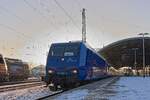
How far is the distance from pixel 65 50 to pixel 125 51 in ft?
308

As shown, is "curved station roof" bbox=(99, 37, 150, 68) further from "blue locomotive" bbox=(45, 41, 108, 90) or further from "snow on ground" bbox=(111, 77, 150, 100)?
"blue locomotive" bbox=(45, 41, 108, 90)

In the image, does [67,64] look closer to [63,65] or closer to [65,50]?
[63,65]

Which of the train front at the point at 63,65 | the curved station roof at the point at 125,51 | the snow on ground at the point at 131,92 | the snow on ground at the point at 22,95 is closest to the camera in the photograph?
the snow on ground at the point at 131,92

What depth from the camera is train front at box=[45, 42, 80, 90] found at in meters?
28.6

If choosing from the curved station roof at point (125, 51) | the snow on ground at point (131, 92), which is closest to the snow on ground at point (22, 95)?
the snow on ground at point (131, 92)

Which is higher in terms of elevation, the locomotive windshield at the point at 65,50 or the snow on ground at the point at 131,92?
the locomotive windshield at the point at 65,50

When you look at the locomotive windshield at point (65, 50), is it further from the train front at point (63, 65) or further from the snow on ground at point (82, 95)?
the snow on ground at point (82, 95)

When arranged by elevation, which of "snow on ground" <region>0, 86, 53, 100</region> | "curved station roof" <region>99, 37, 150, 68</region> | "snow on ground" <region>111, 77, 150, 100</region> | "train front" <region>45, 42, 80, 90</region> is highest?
"curved station roof" <region>99, 37, 150, 68</region>

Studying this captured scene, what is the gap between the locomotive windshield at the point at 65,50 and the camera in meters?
30.1

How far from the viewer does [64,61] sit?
96.7 feet

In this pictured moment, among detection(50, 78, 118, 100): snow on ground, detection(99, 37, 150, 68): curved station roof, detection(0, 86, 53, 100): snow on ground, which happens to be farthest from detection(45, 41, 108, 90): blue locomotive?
detection(99, 37, 150, 68): curved station roof

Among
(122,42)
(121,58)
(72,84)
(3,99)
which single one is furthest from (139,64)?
(3,99)

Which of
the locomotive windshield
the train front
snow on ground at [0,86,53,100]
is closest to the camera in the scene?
snow on ground at [0,86,53,100]

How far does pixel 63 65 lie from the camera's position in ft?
95.8
